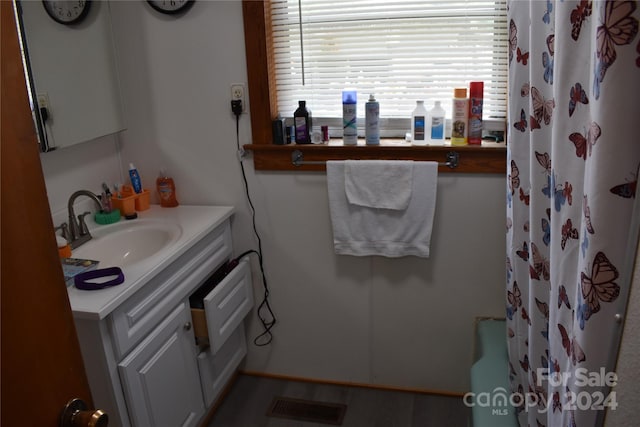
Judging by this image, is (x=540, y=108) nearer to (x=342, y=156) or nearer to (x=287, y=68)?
(x=342, y=156)

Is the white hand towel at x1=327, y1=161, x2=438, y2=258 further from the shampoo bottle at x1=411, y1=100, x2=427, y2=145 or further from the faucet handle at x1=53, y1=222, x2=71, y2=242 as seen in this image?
the faucet handle at x1=53, y1=222, x2=71, y2=242

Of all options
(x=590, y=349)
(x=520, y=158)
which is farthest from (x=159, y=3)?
(x=590, y=349)

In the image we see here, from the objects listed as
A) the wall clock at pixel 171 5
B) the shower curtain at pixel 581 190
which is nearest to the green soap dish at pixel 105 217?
the wall clock at pixel 171 5

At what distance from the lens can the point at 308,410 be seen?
89.7 inches

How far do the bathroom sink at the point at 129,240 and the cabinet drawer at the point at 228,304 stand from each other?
275mm

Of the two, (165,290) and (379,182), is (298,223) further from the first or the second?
(165,290)

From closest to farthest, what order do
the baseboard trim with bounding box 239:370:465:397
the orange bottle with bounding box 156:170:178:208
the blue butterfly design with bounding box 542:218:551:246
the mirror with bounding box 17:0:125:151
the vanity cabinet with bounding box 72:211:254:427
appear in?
the blue butterfly design with bounding box 542:218:551:246 → the vanity cabinet with bounding box 72:211:254:427 → the mirror with bounding box 17:0:125:151 → the orange bottle with bounding box 156:170:178:208 → the baseboard trim with bounding box 239:370:465:397

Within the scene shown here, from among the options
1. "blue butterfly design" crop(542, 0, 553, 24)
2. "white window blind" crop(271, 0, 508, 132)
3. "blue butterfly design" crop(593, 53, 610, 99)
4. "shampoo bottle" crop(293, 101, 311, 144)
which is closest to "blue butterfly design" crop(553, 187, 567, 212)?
"blue butterfly design" crop(593, 53, 610, 99)

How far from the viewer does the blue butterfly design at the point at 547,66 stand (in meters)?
1.13

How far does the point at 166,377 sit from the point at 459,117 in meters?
1.39

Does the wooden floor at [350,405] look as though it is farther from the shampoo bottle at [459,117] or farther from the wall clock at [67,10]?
the wall clock at [67,10]

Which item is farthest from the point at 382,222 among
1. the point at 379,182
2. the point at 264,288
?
the point at 264,288

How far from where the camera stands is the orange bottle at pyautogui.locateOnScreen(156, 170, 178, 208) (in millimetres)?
2238

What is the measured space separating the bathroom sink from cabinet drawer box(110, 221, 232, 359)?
0.37 feet
